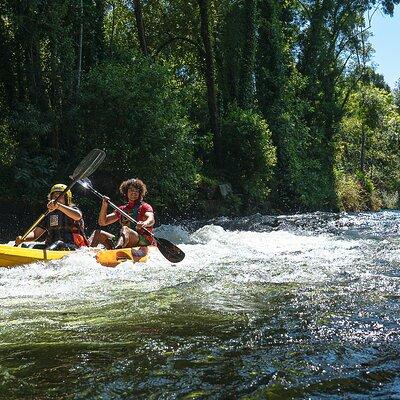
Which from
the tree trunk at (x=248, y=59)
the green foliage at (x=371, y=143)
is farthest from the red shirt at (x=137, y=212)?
the green foliage at (x=371, y=143)

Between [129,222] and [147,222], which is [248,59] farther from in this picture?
[147,222]

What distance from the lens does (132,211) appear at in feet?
24.9

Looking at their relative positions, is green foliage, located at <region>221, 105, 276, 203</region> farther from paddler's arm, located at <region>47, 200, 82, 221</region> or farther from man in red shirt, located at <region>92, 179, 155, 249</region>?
paddler's arm, located at <region>47, 200, 82, 221</region>

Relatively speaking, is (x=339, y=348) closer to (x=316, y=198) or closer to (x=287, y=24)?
(x=316, y=198)

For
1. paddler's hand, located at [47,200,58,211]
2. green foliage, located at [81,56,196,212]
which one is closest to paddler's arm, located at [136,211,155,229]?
paddler's hand, located at [47,200,58,211]

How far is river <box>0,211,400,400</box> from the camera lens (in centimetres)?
257

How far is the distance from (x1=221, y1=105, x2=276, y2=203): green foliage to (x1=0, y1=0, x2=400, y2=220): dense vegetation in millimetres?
45

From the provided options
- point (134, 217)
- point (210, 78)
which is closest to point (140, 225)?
point (134, 217)

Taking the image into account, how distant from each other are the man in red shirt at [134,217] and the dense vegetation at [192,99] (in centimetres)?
410

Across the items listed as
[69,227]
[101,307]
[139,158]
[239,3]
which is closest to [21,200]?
[139,158]

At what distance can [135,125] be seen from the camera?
477 inches

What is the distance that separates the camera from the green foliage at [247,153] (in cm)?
1714

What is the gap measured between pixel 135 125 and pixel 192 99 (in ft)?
19.8

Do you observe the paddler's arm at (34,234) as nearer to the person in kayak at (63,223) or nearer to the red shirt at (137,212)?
the person in kayak at (63,223)
